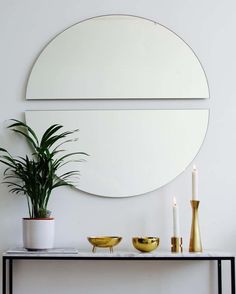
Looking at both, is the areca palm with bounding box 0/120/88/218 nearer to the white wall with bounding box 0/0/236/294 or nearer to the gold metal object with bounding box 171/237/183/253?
the white wall with bounding box 0/0/236/294

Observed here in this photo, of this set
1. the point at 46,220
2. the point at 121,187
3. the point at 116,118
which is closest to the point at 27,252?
the point at 46,220

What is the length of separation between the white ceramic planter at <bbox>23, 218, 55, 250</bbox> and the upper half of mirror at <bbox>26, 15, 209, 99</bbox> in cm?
46

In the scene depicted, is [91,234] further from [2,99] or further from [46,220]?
[2,99]

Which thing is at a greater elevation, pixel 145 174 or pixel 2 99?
pixel 2 99

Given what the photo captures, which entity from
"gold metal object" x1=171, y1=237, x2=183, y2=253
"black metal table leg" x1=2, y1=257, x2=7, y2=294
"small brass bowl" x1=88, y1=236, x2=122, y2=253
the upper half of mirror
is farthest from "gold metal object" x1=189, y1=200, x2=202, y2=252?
"black metal table leg" x1=2, y1=257, x2=7, y2=294

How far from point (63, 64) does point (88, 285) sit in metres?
0.79

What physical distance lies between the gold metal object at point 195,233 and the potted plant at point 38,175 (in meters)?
0.43

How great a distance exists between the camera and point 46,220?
179 centimetres

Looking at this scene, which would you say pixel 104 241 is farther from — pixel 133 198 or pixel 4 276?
pixel 4 276

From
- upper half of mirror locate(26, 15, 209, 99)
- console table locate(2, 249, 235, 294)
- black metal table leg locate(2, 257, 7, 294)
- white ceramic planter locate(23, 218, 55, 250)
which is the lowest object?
black metal table leg locate(2, 257, 7, 294)

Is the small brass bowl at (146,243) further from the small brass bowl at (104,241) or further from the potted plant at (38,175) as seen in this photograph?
the potted plant at (38,175)

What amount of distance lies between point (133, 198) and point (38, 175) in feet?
1.16

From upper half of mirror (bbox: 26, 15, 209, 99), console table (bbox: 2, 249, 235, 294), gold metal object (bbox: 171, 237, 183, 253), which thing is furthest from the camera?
upper half of mirror (bbox: 26, 15, 209, 99)

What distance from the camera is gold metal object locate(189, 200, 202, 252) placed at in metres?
1.82
